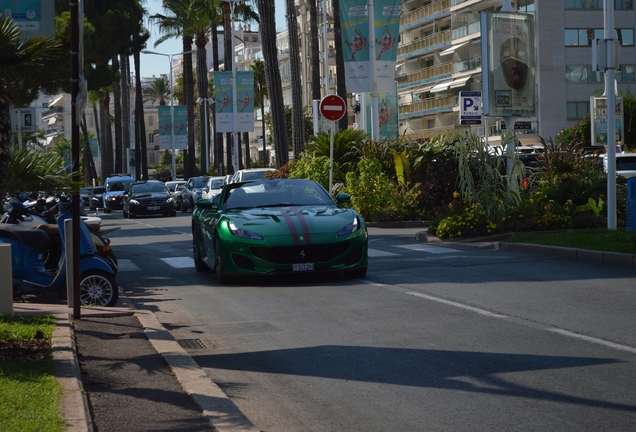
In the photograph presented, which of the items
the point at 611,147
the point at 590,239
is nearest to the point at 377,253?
the point at 590,239

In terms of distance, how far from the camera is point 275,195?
14.7m

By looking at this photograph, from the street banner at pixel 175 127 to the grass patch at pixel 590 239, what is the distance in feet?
155

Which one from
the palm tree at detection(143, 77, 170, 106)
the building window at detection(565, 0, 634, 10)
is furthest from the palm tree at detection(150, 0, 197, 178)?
the palm tree at detection(143, 77, 170, 106)

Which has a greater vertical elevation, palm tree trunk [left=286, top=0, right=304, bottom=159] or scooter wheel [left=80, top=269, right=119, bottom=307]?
palm tree trunk [left=286, top=0, right=304, bottom=159]

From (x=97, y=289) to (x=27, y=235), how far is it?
1.01 metres

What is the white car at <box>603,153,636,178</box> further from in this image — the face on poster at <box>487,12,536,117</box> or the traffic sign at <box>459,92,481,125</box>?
the face on poster at <box>487,12,536,117</box>

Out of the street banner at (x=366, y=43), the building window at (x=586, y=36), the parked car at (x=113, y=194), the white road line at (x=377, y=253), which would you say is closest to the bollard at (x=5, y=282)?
the white road line at (x=377, y=253)

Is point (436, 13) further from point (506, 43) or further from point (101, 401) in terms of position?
point (101, 401)

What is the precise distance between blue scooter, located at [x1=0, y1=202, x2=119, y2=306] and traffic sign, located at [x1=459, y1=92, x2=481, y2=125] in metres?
20.6

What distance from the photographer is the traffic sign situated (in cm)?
3074

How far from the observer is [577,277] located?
13.4 meters

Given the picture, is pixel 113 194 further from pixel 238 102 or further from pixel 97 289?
pixel 97 289

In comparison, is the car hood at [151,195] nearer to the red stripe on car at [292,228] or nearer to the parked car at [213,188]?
the parked car at [213,188]

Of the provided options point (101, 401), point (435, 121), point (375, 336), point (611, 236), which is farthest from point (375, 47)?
point (435, 121)
